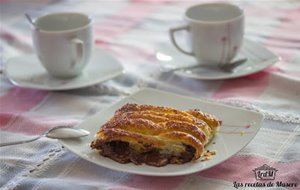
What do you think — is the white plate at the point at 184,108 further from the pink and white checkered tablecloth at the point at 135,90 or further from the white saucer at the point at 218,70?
the white saucer at the point at 218,70

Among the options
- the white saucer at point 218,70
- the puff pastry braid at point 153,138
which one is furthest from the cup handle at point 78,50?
the puff pastry braid at point 153,138

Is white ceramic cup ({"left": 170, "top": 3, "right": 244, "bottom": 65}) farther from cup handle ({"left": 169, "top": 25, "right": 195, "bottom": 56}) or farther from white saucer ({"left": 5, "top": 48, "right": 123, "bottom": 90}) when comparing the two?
white saucer ({"left": 5, "top": 48, "right": 123, "bottom": 90})

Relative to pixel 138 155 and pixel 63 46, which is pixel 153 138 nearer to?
pixel 138 155

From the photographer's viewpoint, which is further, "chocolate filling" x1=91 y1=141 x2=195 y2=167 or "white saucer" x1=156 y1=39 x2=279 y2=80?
"white saucer" x1=156 y1=39 x2=279 y2=80

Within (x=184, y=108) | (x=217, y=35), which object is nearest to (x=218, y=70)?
→ (x=217, y=35)

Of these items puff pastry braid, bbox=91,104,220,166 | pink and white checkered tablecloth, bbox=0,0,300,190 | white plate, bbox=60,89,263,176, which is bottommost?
pink and white checkered tablecloth, bbox=0,0,300,190

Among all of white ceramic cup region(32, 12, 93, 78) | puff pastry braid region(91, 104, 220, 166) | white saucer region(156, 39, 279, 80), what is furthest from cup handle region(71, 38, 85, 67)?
puff pastry braid region(91, 104, 220, 166)
